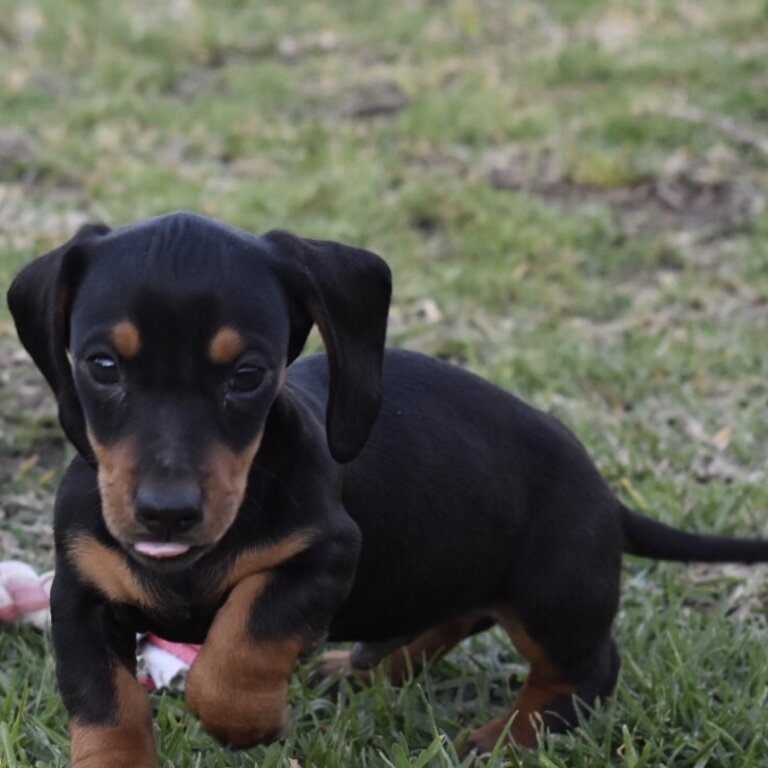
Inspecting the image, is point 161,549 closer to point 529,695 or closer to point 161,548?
point 161,548

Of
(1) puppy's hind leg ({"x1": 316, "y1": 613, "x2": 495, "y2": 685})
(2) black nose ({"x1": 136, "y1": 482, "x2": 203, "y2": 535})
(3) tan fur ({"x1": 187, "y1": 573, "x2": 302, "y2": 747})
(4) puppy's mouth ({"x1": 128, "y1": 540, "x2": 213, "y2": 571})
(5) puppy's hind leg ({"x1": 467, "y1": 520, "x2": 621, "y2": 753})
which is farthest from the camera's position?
(1) puppy's hind leg ({"x1": 316, "y1": 613, "x2": 495, "y2": 685})

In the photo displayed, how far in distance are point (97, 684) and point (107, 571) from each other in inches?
8.2

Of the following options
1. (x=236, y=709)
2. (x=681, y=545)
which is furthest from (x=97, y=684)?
(x=681, y=545)

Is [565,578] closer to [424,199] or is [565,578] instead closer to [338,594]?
[338,594]

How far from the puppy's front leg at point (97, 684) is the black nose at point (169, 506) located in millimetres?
431

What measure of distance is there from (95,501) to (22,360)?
2880mm

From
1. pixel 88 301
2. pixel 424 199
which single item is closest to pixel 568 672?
pixel 88 301

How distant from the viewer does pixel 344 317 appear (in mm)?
3027

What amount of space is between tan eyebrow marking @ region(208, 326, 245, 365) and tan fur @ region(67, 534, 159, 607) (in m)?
0.45

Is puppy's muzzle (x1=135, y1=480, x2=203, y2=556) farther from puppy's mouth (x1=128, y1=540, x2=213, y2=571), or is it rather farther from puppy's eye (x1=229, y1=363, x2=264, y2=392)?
puppy's eye (x1=229, y1=363, x2=264, y2=392)

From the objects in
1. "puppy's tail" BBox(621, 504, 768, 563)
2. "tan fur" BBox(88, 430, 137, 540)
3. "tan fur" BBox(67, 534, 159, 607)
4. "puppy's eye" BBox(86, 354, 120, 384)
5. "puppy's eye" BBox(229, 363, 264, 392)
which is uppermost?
"puppy's eye" BBox(86, 354, 120, 384)

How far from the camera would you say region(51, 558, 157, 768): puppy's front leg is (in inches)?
114

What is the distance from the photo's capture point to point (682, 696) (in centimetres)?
368

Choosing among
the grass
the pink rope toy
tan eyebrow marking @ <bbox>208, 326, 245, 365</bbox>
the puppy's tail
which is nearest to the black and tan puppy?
tan eyebrow marking @ <bbox>208, 326, 245, 365</bbox>
